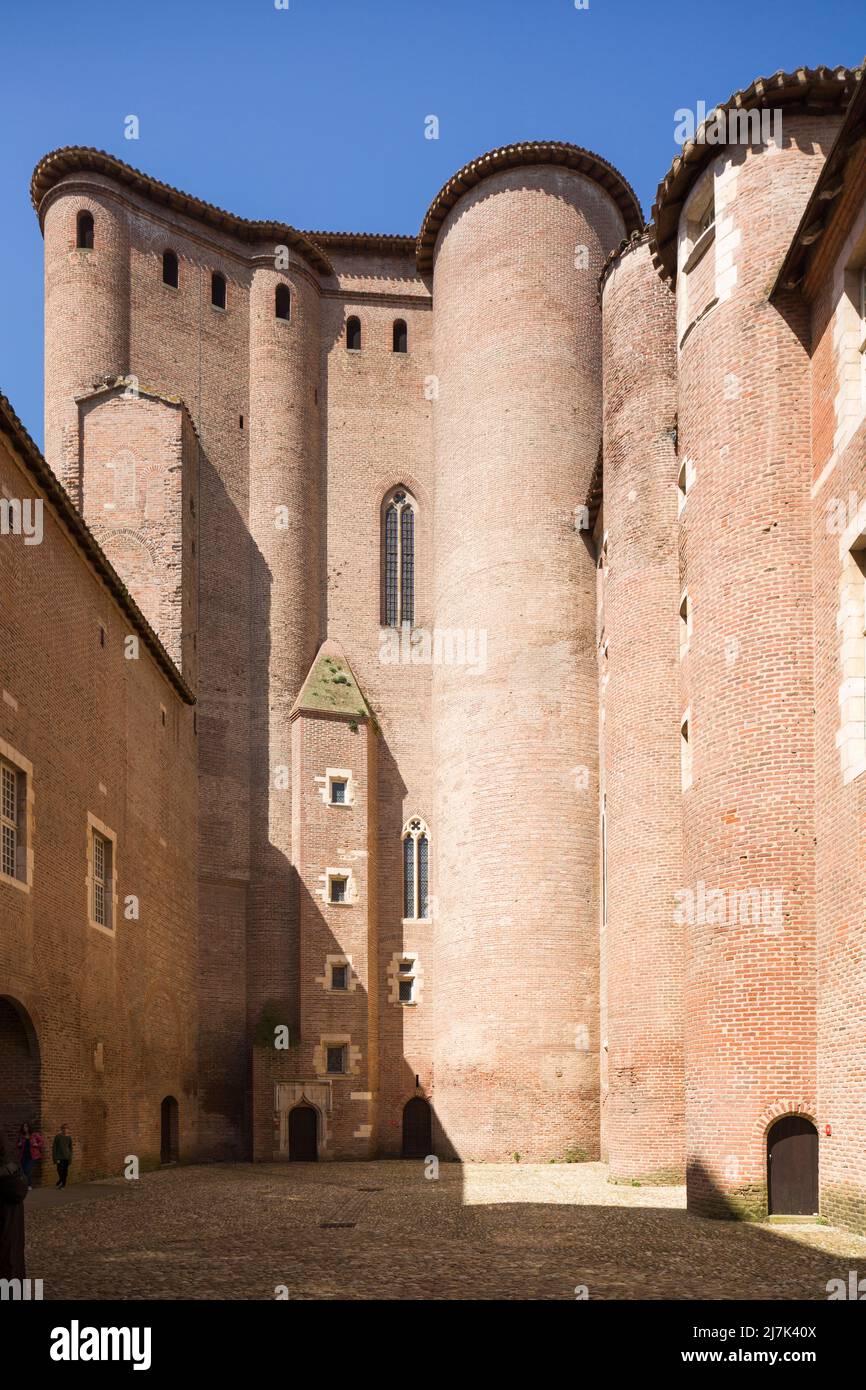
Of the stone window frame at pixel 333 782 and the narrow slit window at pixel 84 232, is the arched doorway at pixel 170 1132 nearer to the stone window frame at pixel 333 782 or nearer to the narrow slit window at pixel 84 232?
the stone window frame at pixel 333 782

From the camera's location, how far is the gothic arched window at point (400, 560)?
43.3 metres

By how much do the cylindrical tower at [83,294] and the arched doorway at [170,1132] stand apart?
734 inches

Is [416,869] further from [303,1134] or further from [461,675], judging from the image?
[303,1134]

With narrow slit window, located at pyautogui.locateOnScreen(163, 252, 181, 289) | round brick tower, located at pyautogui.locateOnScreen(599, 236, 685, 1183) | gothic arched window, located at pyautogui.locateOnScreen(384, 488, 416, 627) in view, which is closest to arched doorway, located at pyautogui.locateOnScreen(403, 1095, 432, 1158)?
round brick tower, located at pyautogui.locateOnScreen(599, 236, 685, 1183)

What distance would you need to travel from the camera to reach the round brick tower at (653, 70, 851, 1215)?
19.2 m

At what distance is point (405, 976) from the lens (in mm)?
40188

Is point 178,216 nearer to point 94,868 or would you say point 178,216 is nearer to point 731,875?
point 94,868

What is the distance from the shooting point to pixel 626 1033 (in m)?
29.2

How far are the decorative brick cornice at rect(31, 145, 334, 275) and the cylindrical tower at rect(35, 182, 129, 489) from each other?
373 mm

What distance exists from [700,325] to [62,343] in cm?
2409

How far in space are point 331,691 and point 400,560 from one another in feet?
17.4

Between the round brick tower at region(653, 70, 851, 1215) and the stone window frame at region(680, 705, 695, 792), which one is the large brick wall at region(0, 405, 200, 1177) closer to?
the round brick tower at region(653, 70, 851, 1215)

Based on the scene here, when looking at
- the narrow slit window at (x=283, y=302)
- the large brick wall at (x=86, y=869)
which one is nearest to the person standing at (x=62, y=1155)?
the large brick wall at (x=86, y=869)

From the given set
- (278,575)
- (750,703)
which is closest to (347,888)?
(278,575)
